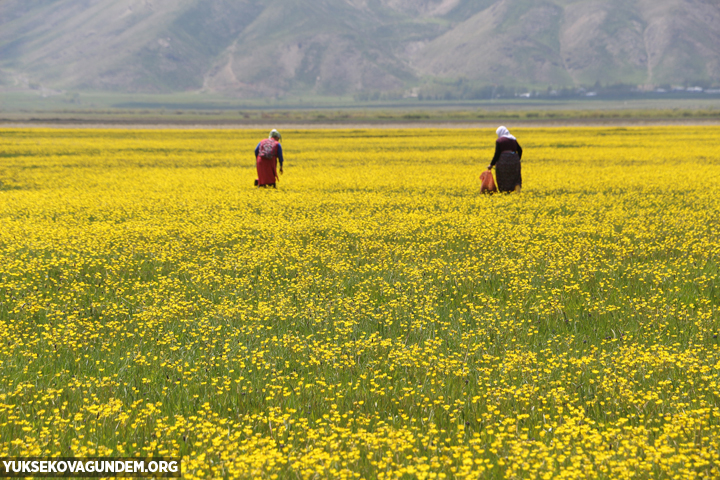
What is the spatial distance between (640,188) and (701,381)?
17393mm

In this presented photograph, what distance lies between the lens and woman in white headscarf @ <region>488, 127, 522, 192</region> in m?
20.3

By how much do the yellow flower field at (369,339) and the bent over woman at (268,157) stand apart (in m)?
4.74

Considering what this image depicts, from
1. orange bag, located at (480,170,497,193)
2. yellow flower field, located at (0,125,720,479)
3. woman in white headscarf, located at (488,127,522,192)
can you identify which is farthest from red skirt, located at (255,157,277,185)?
woman in white headscarf, located at (488,127,522,192)

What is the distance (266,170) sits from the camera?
22.5 m

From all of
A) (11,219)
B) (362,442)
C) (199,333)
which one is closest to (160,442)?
(362,442)

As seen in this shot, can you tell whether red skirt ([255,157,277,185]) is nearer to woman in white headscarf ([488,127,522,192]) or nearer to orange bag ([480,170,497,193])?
orange bag ([480,170,497,193])

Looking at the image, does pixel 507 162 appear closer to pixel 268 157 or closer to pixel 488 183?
pixel 488 183

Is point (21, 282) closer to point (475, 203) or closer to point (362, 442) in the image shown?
point (362, 442)

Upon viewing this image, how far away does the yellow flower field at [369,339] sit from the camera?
16.6 ft

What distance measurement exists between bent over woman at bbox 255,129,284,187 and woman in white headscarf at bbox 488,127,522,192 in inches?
305

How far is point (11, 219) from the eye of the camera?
1627cm

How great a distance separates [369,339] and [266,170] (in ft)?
52.8

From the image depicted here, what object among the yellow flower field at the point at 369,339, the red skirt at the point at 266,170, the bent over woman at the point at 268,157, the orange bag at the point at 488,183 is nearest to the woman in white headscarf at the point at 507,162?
the orange bag at the point at 488,183

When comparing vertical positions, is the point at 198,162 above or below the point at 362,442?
above
